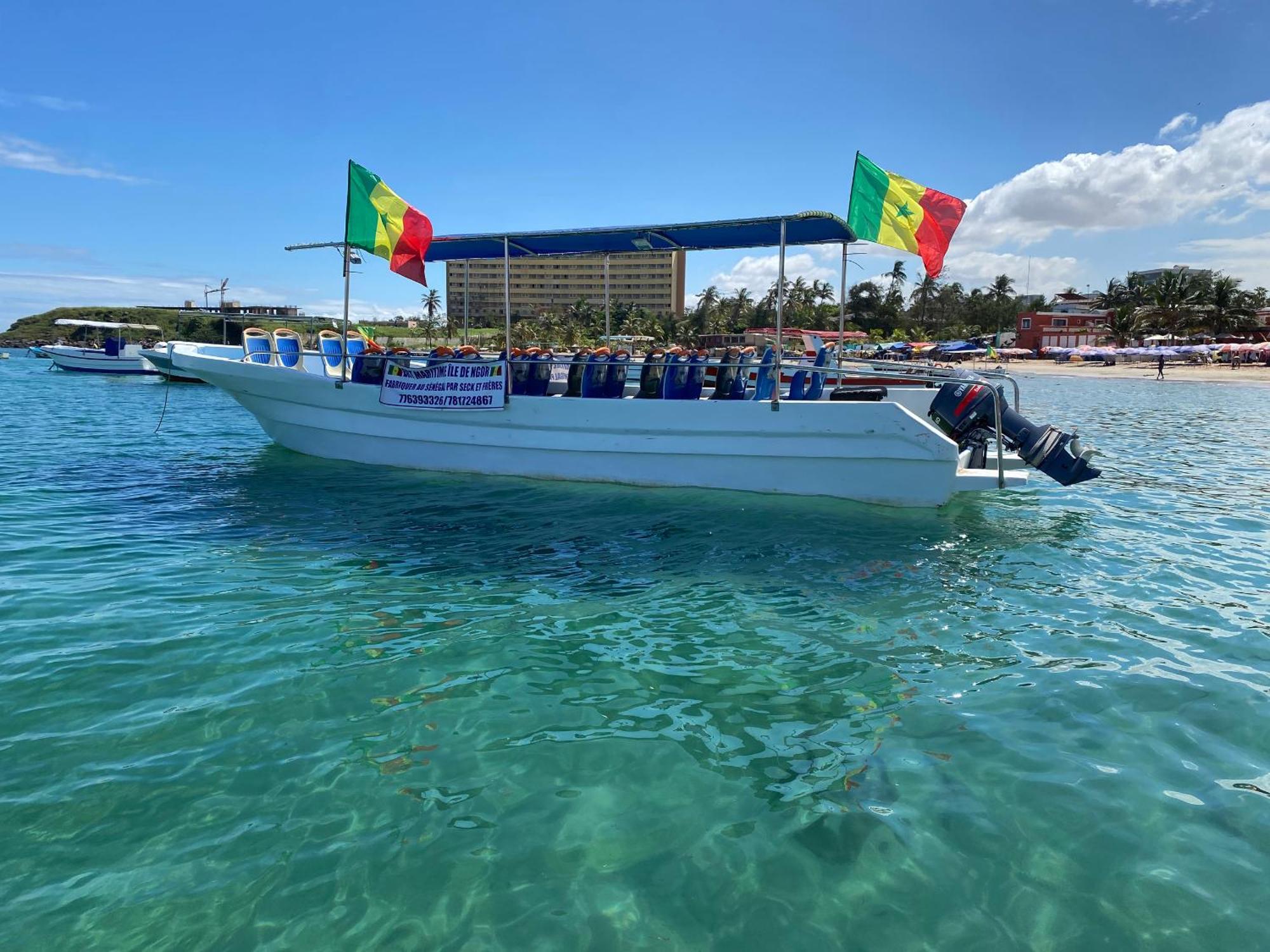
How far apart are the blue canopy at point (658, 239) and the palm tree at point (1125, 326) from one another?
8149 cm

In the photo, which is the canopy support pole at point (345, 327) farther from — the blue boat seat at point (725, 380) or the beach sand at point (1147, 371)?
the beach sand at point (1147, 371)

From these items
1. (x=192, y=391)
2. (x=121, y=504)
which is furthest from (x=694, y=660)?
(x=192, y=391)

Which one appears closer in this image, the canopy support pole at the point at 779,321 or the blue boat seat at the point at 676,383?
the canopy support pole at the point at 779,321

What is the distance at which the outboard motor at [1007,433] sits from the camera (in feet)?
29.8

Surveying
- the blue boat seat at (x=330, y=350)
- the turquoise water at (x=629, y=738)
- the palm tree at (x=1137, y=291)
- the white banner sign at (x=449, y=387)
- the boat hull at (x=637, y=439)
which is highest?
the palm tree at (x=1137, y=291)

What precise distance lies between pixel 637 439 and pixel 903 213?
4530 millimetres

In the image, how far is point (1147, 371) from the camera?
2301 inches

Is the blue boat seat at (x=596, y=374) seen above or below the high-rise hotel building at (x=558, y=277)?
below

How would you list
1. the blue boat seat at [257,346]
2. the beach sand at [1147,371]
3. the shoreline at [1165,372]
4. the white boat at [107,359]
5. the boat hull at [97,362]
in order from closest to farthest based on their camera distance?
the blue boat seat at [257,346]
the white boat at [107,359]
the boat hull at [97,362]
the shoreline at [1165,372]
the beach sand at [1147,371]

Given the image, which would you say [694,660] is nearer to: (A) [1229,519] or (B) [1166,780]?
(B) [1166,780]

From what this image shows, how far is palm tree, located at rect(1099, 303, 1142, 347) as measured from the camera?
76438 millimetres

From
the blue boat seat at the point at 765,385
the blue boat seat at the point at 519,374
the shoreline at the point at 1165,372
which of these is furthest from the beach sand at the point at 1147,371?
the blue boat seat at the point at 519,374

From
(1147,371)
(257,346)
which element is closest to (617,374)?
(257,346)

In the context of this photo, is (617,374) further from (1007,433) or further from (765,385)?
(1007,433)
